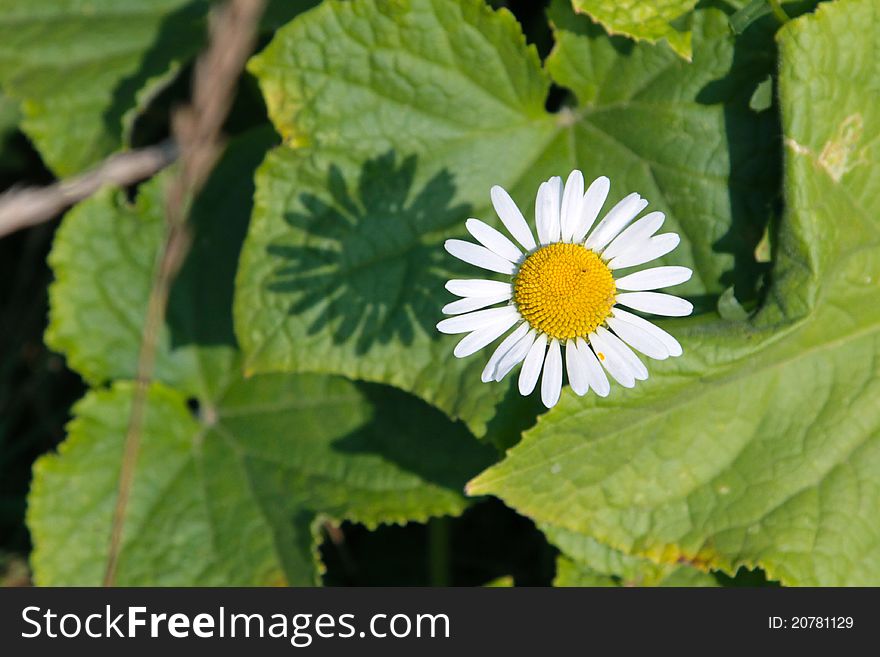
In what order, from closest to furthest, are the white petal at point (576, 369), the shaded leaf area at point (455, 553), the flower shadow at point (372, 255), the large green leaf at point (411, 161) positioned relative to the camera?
the white petal at point (576, 369) < the large green leaf at point (411, 161) < the flower shadow at point (372, 255) < the shaded leaf area at point (455, 553)

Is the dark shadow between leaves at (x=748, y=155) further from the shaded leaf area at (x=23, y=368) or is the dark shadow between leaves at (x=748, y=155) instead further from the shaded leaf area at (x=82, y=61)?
the shaded leaf area at (x=23, y=368)

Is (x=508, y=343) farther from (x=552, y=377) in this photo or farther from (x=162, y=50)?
(x=162, y=50)

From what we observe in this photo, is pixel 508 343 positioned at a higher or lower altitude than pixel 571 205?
lower

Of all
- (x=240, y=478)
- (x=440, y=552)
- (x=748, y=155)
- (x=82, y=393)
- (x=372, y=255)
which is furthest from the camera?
(x=82, y=393)

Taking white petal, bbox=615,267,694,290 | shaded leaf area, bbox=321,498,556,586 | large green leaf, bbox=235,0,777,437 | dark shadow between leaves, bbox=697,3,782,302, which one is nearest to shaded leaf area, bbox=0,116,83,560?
shaded leaf area, bbox=321,498,556,586

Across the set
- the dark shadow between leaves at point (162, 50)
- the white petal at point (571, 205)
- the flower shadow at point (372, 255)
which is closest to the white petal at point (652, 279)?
the white petal at point (571, 205)

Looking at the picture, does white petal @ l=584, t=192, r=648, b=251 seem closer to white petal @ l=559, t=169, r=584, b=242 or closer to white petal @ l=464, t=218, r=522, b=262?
white petal @ l=559, t=169, r=584, b=242

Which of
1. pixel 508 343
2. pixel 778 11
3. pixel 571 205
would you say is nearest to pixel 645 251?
pixel 571 205
